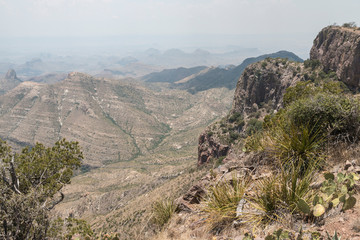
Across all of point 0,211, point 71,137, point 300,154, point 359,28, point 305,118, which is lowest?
point 71,137

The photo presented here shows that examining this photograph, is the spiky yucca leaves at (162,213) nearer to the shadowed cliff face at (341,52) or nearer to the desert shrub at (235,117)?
the shadowed cliff face at (341,52)

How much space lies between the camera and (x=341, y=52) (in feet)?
151

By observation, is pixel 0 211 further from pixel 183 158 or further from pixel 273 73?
pixel 183 158

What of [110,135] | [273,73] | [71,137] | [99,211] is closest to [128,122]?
[110,135]

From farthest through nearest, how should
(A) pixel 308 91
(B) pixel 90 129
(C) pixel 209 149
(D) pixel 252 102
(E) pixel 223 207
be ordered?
1. (B) pixel 90 129
2. (D) pixel 252 102
3. (C) pixel 209 149
4. (A) pixel 308 91
5. (E) pixel 223 207

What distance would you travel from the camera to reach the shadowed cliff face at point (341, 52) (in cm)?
4053

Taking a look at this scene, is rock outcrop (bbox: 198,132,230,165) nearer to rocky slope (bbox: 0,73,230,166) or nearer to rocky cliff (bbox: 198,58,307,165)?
rocky cliff (bbox: 198,58,307,165)

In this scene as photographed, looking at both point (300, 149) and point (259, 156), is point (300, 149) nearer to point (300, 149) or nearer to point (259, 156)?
point (300, 149)

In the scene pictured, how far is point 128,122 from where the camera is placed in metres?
193

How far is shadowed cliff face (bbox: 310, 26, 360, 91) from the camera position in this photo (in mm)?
40531

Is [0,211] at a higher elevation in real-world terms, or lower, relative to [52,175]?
higher

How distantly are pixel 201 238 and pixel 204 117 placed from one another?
191 m

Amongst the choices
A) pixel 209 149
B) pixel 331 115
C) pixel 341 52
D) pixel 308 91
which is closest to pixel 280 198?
pixel 331 115

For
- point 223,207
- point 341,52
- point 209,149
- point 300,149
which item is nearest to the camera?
point 223,207
